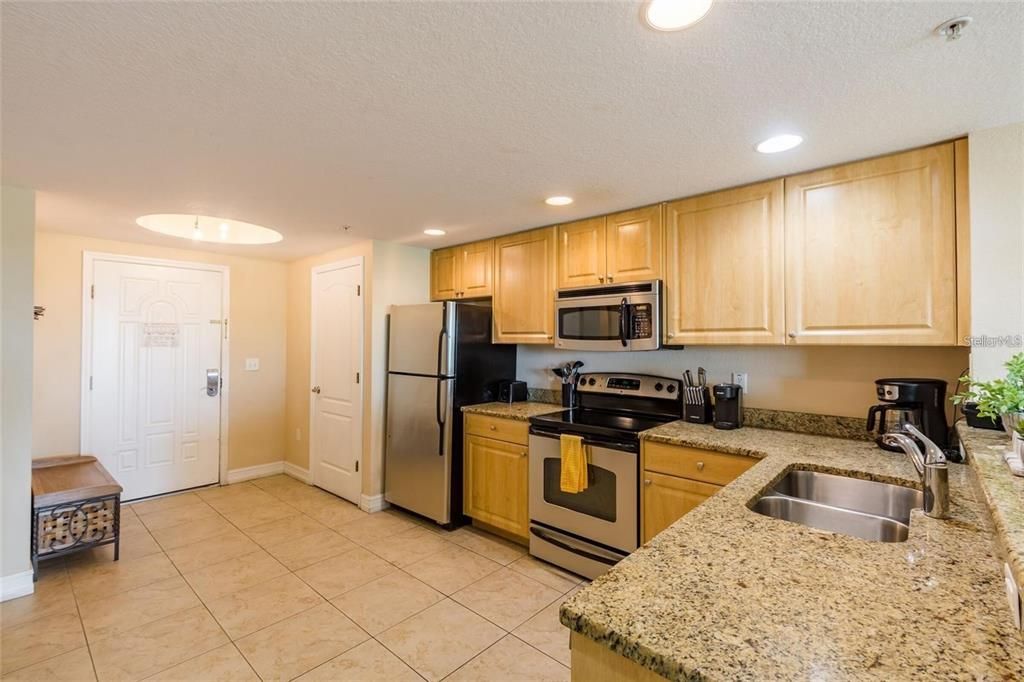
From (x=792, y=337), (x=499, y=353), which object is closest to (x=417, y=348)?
(x=499, y=353)

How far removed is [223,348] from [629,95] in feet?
14.2

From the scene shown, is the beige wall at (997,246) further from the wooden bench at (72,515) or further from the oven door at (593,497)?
the wooden bench at (72,515)

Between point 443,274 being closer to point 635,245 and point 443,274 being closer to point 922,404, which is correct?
point 635,245

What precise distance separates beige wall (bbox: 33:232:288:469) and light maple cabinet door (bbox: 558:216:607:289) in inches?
125

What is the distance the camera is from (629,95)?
1558 mm

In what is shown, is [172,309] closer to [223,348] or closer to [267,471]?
[223,348]

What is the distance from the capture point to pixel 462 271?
388cm

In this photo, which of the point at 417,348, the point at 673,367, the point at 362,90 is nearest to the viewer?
the point at 362,90

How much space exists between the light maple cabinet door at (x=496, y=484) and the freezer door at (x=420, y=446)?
15 centimetres

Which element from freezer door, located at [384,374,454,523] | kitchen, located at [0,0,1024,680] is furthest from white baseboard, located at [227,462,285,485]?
freezer door, located at [384,374,454,523]

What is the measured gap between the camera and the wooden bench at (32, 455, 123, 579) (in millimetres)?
2684

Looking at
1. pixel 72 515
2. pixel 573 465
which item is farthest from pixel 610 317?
pixel 72 515

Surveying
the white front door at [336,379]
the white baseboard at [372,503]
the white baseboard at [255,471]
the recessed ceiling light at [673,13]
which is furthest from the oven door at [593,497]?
the white baseboard at [255,471]

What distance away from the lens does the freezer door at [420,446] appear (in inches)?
133
